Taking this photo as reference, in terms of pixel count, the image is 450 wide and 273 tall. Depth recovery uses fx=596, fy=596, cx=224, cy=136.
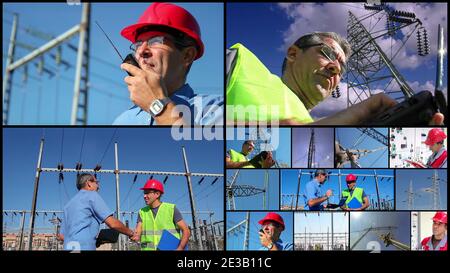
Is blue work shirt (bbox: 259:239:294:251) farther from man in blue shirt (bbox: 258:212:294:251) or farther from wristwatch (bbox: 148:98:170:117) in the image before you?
wristwatch (bbox: 148:98:170:117)

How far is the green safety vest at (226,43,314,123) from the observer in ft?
26.8

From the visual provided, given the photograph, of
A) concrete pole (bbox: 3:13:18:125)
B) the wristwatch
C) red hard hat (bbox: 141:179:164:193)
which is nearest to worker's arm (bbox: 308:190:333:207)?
red hard hat (bbox: 141:179:164:193)

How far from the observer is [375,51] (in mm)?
8375

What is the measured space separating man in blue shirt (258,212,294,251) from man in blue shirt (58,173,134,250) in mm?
1812

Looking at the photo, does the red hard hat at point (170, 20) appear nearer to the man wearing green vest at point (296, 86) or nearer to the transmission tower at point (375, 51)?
the man wearing green vest at point (296, 86)

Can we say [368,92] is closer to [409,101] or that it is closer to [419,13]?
[409,101]

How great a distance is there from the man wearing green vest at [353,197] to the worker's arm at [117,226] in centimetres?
296

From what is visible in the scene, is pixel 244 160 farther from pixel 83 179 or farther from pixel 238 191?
pixel 83 179

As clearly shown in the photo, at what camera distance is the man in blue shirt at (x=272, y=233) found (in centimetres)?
820

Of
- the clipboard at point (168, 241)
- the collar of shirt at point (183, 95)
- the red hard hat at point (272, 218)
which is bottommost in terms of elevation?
the clipboard at point (168, 241)

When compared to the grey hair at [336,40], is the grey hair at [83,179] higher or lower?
lower

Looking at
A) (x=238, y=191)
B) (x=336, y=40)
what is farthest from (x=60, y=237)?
(x=336, y=40)

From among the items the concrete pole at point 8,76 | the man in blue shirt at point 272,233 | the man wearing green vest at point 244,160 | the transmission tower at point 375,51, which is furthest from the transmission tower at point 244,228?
the concrete pole at point 8,76
